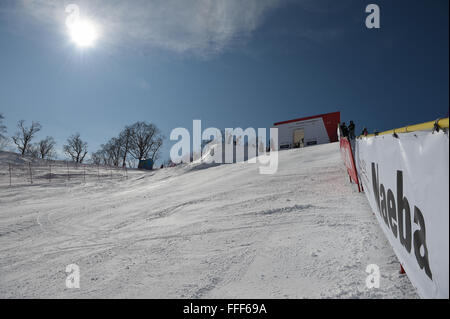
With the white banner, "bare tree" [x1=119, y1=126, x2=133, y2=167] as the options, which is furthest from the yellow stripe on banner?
"bare tree" [x1=119, y1=126, x2=133, y2=167]

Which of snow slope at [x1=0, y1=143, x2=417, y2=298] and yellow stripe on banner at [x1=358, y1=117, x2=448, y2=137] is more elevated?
yellow stripe on banner at [x1=358, y1=117, x2=448, y2=137]

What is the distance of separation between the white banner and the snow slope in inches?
21.6

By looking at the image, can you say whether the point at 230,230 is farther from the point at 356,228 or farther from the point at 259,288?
the point at 356,228

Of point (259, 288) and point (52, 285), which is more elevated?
point (259, 288)

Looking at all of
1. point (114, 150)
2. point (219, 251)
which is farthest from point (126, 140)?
point (219, 251)

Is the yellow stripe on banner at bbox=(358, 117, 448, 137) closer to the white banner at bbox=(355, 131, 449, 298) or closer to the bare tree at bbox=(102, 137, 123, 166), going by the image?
the white banner at bbox=(355, 131, 449, 298)

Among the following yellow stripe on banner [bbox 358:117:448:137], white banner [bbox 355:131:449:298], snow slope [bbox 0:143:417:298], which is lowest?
snow slope [bbox 0:143:417:298]

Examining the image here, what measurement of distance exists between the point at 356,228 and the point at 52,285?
16.7ft

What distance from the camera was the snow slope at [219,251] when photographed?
113 inches

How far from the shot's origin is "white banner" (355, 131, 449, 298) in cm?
152

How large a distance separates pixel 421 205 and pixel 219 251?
2.97 metres

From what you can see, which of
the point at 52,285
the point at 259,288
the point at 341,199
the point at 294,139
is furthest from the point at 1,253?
the point at 294,139
